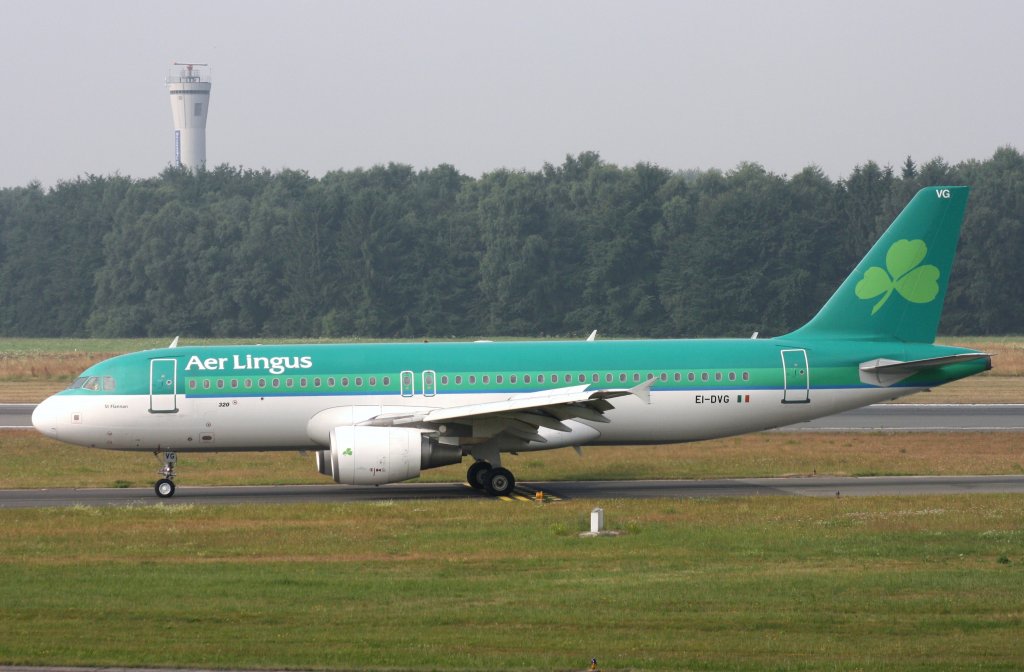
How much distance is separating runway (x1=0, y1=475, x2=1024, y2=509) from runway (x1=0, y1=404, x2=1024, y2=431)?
33.7 ft

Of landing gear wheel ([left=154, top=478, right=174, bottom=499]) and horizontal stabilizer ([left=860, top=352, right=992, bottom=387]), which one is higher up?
horizontal stabilizer ([left=860, top=352, right=992, bottom=387])

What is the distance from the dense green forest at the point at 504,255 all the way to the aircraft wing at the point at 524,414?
227 feet

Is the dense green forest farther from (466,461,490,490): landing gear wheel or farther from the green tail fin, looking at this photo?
(466,461,490,490): landing gear wheel

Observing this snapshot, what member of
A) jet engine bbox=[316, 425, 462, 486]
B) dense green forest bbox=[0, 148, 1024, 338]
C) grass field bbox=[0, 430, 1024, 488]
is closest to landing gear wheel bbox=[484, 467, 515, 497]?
jet engine bbox=[316, 425, 462, 486]

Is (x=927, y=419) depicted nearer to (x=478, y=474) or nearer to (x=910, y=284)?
(x=910, y=284)

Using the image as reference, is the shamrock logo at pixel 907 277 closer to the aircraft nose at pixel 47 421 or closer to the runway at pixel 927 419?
the runway at pixel 927 419

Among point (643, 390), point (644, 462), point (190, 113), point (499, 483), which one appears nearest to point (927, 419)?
point (644, 462)

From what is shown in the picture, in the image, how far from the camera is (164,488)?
29781 mm

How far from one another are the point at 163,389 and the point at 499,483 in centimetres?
774

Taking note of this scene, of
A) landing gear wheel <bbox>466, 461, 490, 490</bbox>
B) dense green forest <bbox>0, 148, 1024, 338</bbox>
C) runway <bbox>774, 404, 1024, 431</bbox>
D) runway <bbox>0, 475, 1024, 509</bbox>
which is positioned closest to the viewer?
runway <bbox>0, 475, 1024, 509</bbox>

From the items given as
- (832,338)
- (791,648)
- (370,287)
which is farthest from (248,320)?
(791,648)

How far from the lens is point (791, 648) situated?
47.1 ft

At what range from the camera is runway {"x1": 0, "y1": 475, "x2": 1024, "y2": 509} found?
29031 millimetres

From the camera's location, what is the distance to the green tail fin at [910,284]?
3152 centimetres
